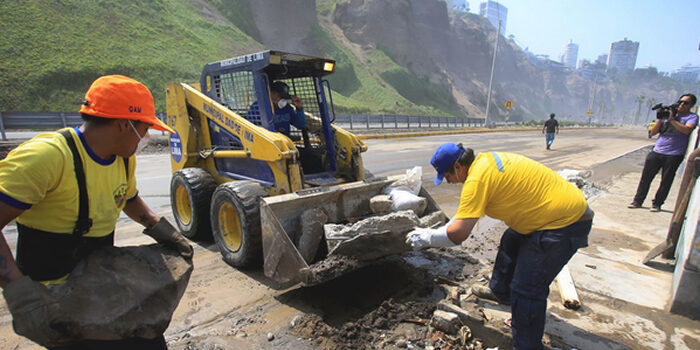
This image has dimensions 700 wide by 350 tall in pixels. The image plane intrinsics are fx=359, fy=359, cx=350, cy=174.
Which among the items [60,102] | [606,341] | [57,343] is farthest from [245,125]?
[60,102]

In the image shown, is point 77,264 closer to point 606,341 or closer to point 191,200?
point 191,200

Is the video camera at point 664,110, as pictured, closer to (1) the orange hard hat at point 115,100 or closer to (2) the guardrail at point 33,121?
(1) the orange hard hat at point 115,100

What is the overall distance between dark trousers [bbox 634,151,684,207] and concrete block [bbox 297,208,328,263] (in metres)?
5.85

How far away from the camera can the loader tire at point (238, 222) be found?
3.65 meters

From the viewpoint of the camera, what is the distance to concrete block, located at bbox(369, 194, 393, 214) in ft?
13.2

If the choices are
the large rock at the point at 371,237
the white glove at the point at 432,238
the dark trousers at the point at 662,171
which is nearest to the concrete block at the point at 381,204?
the large rock at the point at 371,237

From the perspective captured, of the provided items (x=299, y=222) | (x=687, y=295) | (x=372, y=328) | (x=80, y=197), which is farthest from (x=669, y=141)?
(x=80, y=197)

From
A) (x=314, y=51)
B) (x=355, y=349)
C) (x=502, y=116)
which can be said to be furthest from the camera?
(x=502, y=116)

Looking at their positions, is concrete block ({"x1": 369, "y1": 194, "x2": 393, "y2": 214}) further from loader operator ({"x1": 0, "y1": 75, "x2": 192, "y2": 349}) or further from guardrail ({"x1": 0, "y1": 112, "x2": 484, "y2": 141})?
guardrail ({"x1": 0, "y1": 112, "x2": 484, "y2": 141})

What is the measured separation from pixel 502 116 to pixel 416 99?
3090cm

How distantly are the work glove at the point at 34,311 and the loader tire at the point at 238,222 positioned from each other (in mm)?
2230

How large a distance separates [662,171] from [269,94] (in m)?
6.48

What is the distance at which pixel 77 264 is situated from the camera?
5.16ft

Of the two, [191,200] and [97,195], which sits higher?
[97,195]
